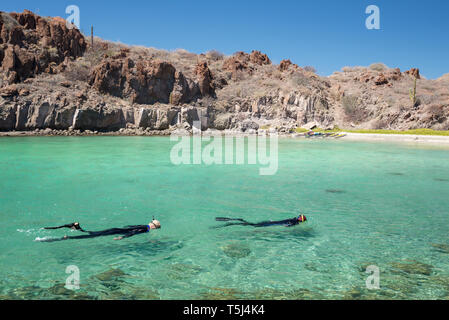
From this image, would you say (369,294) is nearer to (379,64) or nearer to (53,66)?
(53,66)

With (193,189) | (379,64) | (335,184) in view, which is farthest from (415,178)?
(379,64)

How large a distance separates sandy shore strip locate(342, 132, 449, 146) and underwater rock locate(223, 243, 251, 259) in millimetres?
36577

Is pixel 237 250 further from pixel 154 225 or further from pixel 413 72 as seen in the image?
pixel 413 72

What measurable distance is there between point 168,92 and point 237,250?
52.1 m

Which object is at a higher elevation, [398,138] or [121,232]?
[398,138]

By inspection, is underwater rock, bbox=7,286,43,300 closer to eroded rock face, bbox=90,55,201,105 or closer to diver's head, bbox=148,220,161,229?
diver's head, bbox=148,220,161,229

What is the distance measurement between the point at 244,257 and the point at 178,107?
49.8 meters

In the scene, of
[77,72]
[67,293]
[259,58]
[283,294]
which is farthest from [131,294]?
[259,58]

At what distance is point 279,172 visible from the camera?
15758mm

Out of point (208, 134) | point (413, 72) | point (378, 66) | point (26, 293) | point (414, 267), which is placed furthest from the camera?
point (378, 66)

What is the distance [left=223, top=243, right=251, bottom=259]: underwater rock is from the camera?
6.09m

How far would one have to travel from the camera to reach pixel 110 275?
17.1 feet
